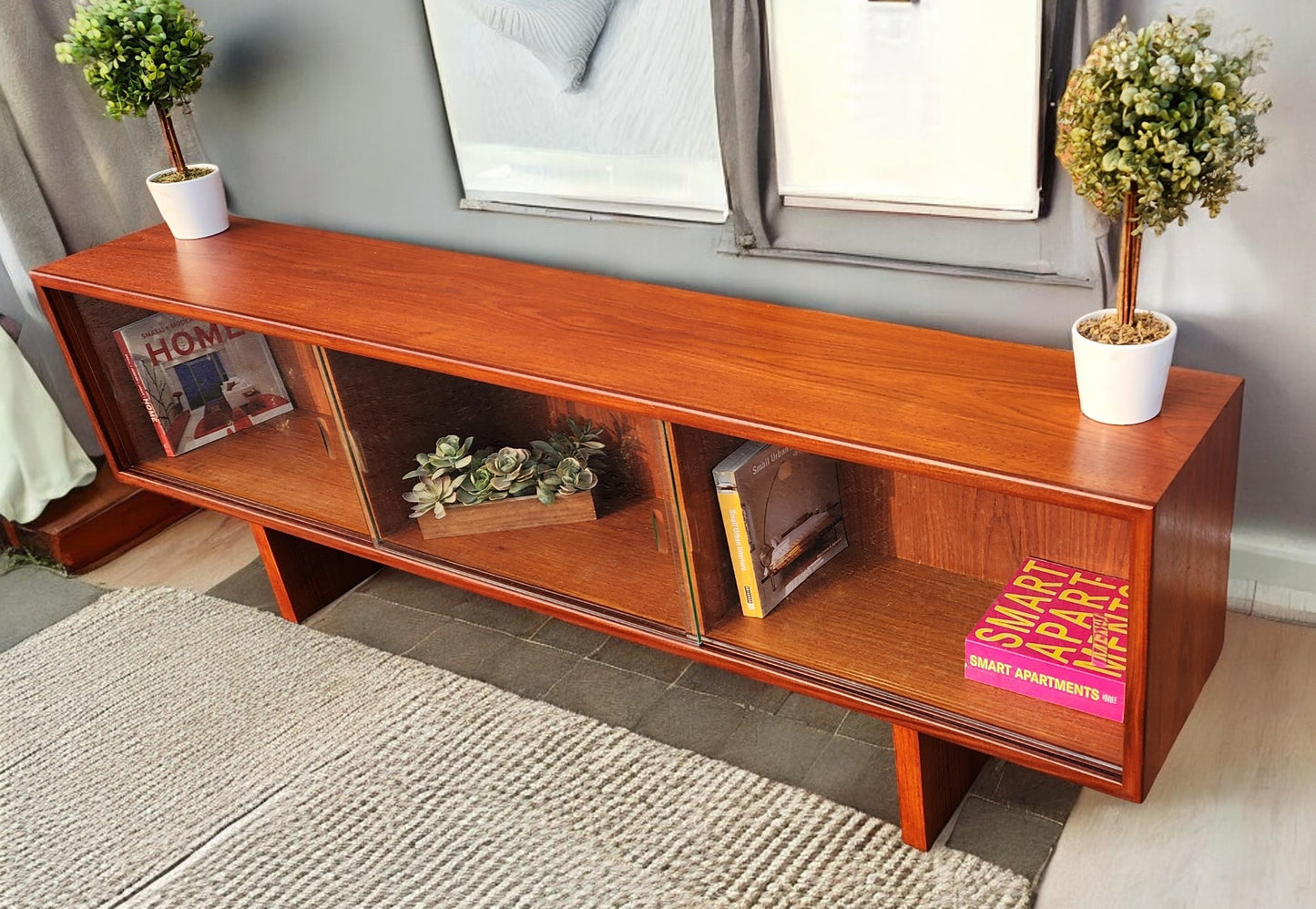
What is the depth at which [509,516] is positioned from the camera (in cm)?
202

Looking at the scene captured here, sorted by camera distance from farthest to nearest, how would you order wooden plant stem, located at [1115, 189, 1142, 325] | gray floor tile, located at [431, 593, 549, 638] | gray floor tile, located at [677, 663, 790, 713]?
gray floor tile, located at [431, 593, 549, 638], gray floor tile, located at [677, 663, 790, 713], wooden plant stem, located at [1115, 189, 1142, 325]

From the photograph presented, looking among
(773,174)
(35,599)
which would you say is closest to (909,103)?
(773,174)

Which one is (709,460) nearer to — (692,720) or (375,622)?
(692,720)

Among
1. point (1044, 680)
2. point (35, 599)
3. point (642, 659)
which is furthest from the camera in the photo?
point (35, 599)

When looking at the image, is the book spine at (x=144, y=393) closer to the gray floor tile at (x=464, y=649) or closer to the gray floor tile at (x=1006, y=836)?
the gray floor tile at (x=464, y=649)

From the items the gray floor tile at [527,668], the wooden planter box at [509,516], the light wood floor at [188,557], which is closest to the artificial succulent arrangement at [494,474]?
the wooden planter box at [509,516]

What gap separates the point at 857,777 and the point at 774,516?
15.4 inches

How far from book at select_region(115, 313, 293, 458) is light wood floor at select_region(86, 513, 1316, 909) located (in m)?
1.59

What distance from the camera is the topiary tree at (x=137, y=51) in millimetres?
2105

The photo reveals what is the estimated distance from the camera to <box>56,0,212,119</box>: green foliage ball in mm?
2104

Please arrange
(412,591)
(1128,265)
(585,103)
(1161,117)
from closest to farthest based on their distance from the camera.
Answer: (1161,117)
(1128,265)
(585,103)
(412,591)

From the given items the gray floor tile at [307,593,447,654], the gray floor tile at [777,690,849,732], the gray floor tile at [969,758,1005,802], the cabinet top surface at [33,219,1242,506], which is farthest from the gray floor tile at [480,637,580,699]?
the gray floor tile at [969,758,1005,802]

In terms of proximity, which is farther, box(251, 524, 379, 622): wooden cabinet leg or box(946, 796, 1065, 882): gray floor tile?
box(251, 524, 379, 622): wooden cabinet leg

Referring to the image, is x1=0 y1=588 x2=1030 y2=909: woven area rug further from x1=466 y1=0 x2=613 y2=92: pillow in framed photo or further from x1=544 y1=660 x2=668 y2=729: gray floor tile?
x1=466 y1=0 x2=613 y2=92: pillow in framed photo
